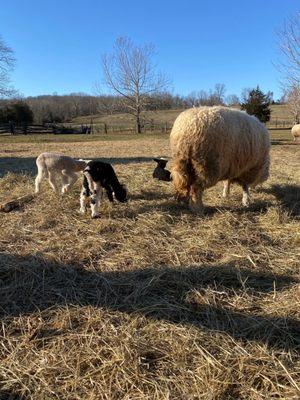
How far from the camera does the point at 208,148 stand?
6961 millimetres

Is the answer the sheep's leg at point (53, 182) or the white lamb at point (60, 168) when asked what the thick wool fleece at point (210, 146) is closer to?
the white lamb at point (60, 168)

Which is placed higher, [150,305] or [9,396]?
[150,305]

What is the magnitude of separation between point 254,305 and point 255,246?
1643 mm

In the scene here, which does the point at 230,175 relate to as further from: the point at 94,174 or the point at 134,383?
the point at 134,383

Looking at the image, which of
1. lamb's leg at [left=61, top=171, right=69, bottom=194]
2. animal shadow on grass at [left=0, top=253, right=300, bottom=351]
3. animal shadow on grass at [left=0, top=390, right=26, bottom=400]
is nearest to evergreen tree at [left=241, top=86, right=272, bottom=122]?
lamb's leg at [left=61, top=171, right=69, bottom=194]

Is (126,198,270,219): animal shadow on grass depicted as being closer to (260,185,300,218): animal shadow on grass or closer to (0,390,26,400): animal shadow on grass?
(260,185,300,218): animal shadow on grass

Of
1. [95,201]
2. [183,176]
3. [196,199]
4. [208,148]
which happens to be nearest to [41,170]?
[95,201]

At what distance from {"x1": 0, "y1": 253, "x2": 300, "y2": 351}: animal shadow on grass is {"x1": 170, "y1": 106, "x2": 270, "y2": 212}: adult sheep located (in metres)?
2.53

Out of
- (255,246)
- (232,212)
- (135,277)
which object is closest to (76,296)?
(135,277)

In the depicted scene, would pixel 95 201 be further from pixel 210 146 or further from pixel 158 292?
pixel 158 292

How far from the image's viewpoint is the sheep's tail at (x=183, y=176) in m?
7.27

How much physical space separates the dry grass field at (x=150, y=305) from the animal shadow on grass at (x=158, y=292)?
0.01 m

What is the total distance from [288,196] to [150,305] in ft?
16.8

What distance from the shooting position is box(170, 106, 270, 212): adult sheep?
6965 mm
